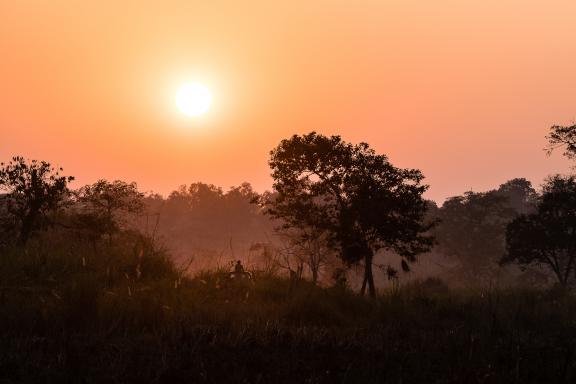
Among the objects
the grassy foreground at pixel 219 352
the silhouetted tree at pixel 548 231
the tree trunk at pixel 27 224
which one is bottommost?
the grassy foreground at pixel 219 352

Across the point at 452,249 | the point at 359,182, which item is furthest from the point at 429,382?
the point at 452,249

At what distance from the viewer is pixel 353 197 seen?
20875 millimetres

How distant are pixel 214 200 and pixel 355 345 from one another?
9550cm

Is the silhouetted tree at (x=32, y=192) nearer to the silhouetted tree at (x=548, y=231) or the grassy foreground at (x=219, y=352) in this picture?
the grassy foreground at (x=219, y=352)

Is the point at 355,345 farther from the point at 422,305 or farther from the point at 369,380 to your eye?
the point at 422,305

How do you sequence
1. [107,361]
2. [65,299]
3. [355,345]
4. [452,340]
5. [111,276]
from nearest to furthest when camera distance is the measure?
[107,361] < [355,345] < [452,340] < [65,299] < [111,276]

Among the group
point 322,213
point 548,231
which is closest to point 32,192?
point 322,213

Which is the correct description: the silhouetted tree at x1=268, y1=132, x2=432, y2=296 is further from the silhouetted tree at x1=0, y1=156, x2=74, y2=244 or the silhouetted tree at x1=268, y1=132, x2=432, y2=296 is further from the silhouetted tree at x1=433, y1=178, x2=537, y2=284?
the silhouetted tree at x1=433, y1=178, x2=537, y2=284

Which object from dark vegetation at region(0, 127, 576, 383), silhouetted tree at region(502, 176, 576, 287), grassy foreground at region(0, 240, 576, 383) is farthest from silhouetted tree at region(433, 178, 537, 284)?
grassy foreground at region(0, 240, 576, 383)

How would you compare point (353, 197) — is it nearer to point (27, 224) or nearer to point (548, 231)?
point (27, 224)

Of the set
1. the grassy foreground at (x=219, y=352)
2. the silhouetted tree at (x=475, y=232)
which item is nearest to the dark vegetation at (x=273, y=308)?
the grassy foreground at (x=219, y=352)

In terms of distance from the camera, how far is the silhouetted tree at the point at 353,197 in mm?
20484

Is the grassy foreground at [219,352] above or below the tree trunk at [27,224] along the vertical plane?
below

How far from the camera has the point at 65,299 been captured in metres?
6.23
